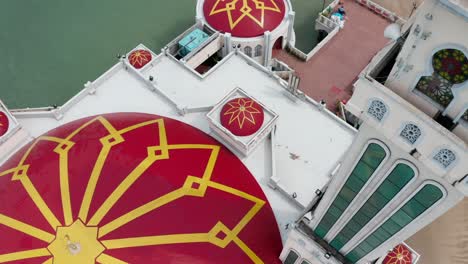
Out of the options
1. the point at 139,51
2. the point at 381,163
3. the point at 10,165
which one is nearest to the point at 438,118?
the point at 381,163

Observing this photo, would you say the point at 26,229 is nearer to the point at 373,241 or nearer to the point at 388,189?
the point at 373,241

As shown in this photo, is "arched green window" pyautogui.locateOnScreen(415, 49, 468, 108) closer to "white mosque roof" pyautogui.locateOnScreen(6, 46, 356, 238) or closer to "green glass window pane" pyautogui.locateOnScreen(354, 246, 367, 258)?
"green glass window pane" pyautogui.locateOnScreen(354, 246, 367, 258)

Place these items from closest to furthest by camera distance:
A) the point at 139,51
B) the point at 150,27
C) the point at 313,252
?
the point at 313,252 → the point at 139,51 → the point at 150,27

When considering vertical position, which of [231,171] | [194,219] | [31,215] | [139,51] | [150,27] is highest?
[150,27]

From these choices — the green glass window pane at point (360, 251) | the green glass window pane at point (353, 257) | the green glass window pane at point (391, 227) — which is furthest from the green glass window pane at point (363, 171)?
the green glass window pane at point (353, 257)

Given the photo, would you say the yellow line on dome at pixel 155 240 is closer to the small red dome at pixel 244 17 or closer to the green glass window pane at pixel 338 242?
the green glass window pane at pixel 338 242

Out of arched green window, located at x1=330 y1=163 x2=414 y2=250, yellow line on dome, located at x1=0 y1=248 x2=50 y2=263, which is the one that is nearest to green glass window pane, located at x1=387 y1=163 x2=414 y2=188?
arched green window, located at x1=330 y1=163 x2=414 y2=250

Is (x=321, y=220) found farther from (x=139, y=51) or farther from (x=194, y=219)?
(x=139, y=51)
